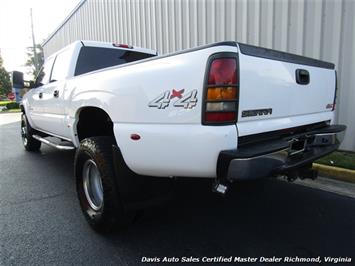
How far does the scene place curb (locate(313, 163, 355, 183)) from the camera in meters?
4.01

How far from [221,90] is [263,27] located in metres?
4.69

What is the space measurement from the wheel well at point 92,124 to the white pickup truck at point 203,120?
84 millimetres

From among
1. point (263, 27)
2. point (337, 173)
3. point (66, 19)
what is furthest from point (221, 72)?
point (66, 19)

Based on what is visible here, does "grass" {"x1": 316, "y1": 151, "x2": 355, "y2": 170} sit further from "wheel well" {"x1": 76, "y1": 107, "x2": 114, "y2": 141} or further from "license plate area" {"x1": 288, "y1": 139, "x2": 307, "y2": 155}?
"wheel well" {"x1": 76, "y1": 107, "x2": 114, "y2": 141}

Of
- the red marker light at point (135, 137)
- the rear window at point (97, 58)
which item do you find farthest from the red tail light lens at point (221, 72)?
the rear window at point (97, 58)

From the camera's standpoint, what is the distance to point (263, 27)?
6.06 meters

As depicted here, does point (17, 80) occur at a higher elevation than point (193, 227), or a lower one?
higher

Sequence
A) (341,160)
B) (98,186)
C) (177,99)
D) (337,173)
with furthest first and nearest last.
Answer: (341,160) → (337,173) → (98,186) → (177,99)

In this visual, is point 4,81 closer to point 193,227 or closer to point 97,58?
point 97,58

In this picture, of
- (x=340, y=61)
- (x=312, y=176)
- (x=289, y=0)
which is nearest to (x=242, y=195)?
(x=312, y=176)

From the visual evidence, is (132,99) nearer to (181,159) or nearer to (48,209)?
(181,159)

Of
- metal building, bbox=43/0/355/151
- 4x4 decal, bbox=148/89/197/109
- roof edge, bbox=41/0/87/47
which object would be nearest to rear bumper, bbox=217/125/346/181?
4x4 decal, bbox=148/89/197/109

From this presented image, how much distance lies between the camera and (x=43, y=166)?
538 cm

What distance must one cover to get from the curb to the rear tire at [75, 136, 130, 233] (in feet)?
9.76
